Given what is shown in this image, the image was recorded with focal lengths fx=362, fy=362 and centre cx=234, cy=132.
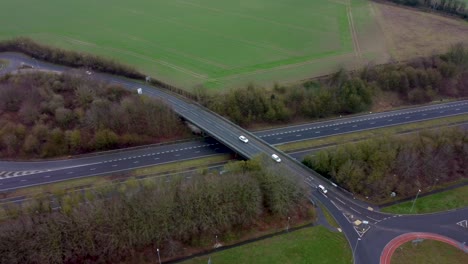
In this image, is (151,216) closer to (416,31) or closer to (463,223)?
(463,223)

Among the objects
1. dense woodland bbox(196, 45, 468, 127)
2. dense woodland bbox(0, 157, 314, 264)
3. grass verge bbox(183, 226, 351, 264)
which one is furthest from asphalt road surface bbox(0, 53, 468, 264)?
dense woodland bbox(0, 157, 314, 264)

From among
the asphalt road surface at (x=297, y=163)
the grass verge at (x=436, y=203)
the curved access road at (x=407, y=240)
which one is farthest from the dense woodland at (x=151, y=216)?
the grass verge at (x=436, y=203)

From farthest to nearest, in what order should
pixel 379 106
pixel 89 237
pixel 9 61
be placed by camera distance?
pixel 9 61, pixel 379 106, pixel 89 237

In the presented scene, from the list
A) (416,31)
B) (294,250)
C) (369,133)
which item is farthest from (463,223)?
(416,31)

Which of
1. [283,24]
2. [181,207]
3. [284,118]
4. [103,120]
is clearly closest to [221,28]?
[283,24]

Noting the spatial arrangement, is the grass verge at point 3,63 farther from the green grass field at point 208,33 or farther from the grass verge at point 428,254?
the grass verge at point 428,254

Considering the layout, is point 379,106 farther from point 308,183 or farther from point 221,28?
point 221,28
